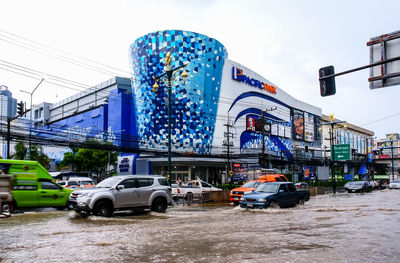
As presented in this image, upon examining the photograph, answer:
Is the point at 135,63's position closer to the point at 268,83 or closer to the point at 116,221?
the point at 268,83

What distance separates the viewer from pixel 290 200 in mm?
18531

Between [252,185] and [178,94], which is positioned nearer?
[252,185]

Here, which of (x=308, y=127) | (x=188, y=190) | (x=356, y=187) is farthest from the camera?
(x=308, y=127)

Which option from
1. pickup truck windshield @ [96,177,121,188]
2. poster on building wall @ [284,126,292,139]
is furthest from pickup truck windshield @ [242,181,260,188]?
poster on building wall @ [284,126,292,139]

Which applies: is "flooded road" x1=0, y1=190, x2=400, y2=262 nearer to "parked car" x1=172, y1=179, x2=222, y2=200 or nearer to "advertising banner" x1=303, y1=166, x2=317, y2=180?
"parked car" x1=172, y1=179, x2=222, y2=200

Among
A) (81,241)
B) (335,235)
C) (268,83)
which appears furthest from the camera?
(268,83)

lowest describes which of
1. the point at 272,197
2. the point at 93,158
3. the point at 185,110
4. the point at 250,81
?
the point at 272,197

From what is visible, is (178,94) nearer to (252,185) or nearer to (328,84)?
(252,185)

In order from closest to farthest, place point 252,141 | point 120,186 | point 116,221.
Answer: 1. point 116,221
2. point 120,186
3. point 252,141

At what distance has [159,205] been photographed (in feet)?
54.0

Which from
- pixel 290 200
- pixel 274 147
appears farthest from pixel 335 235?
pixel 274 147

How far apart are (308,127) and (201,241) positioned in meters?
80.9

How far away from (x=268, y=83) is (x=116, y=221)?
202ft

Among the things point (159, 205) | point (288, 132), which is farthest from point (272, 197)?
point (288, 132)
